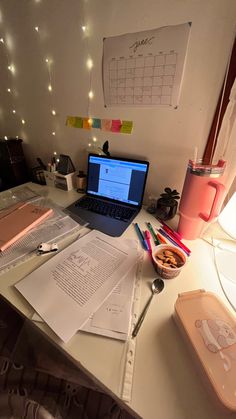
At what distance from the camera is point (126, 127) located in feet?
2.90

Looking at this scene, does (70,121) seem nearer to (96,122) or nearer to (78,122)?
(78,122)

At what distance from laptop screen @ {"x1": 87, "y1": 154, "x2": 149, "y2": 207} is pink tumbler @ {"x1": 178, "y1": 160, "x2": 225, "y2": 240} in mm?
249

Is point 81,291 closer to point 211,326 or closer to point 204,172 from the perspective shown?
point 211,326

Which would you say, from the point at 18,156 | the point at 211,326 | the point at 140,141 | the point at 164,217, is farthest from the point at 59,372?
the point at 18,156

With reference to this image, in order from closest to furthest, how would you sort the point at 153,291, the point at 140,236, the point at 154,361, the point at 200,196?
the point at 154,361 < the point at 153,291 < the point at 200,196 < the point at 140,236

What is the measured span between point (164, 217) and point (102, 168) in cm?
40

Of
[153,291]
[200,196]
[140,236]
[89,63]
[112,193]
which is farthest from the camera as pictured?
[112,193]

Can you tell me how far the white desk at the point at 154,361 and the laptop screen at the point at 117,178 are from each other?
17.8 inches

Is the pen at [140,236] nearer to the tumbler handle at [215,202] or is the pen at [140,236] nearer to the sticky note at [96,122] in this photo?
→ the tumbler handle at [215,202]

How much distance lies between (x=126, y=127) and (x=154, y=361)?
2.91 ft

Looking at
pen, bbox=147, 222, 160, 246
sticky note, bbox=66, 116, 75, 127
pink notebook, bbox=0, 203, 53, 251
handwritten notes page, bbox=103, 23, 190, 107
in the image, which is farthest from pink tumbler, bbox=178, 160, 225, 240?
sticky note, bbox=66, 116, 75, 127

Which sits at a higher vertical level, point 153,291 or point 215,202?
point 215,202

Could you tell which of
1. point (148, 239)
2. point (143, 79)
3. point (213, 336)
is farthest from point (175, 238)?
point (143, 79)

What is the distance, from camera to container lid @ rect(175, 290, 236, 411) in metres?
0.33
